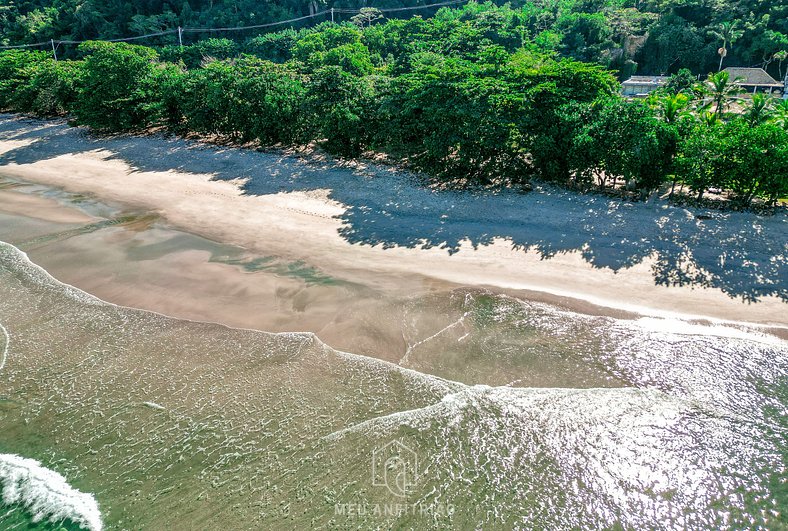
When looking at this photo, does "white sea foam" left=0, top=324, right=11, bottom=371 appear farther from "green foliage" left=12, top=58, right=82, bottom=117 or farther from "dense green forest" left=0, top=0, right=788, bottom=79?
"dense green forest" left=0, top=0, right=788, bottom=79

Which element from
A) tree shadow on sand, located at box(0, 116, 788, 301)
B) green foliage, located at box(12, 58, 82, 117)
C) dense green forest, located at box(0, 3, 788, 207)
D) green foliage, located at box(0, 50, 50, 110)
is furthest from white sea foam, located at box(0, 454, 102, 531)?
green foliage, located at box(0, 50, 50, 110)

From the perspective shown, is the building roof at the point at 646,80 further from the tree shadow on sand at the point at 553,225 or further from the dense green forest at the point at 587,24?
the tree shadow on sand at the point at 553,225

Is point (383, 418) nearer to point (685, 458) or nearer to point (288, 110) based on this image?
point (685, 458)

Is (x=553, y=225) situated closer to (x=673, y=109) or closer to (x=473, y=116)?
(x=473, y=116)

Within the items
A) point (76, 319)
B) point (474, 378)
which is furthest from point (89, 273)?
point (474, 378)

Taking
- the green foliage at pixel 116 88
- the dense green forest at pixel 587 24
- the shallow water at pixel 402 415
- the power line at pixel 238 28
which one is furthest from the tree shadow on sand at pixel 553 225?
the power line at pixel 238 28
